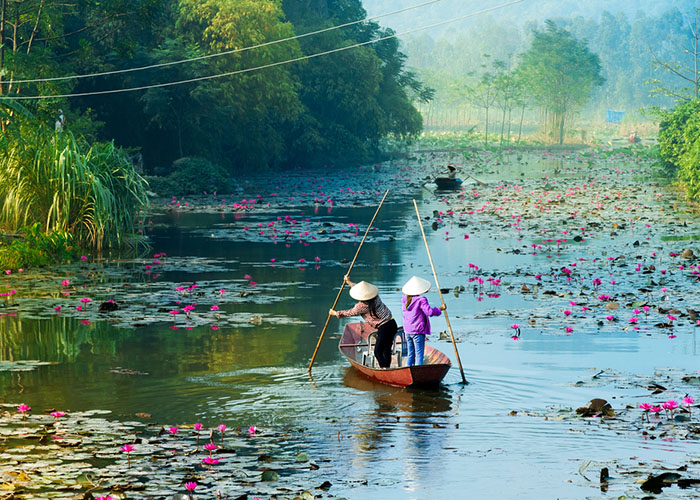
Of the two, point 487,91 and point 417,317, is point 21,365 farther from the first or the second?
point 487,91

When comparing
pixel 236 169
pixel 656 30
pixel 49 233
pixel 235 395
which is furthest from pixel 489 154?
pixel 656 30

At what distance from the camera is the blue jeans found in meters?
12.8

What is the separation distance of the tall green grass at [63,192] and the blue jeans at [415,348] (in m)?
12.6

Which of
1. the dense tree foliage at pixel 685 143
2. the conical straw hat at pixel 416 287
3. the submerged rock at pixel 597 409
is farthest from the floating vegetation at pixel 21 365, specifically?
the dense tree foliage at pixel 685 143

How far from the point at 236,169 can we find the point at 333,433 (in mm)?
48492

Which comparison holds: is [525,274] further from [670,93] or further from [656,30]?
[656,30]

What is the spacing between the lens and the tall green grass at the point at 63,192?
23.5 meters

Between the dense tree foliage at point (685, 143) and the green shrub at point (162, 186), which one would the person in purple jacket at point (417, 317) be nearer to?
the dense tree foliage at point (685, 143)

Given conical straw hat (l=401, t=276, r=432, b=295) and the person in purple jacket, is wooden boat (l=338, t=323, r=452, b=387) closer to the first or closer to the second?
the person in purple jacket

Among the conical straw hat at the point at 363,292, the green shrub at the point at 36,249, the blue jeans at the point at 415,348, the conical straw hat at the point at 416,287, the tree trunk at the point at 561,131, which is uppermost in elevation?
the tree trunk at the point at 561,131

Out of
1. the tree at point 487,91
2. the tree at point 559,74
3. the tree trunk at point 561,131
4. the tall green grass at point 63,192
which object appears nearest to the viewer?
the tall green grass at point 63,192

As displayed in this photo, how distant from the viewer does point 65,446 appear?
378 inches

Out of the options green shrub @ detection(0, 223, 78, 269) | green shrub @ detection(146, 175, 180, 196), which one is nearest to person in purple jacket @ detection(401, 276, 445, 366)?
green shrub @ detection(0, 223, 78, 269)

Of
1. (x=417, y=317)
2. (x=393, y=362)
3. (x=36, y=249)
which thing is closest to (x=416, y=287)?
(x=417, y=317)
